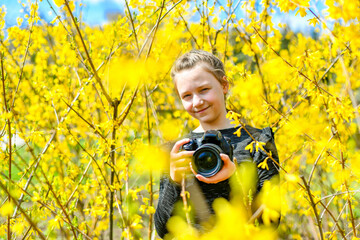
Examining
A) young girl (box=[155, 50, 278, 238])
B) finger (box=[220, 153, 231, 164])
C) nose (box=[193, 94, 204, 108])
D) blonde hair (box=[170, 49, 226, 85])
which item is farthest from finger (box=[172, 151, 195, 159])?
blonde hair (box=[170, 49, 226, 85])

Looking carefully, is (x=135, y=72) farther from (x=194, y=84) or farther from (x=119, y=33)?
(x=119, y=33)

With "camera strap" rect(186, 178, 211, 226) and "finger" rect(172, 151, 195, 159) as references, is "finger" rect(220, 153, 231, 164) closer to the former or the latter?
"finger" rect(172, 151, 195, 159)

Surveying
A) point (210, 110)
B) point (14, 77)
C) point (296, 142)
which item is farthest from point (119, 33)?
point (14, 77)

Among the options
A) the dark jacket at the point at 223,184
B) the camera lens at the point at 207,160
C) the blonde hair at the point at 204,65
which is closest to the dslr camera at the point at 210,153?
the camera lens at the point at 207,160

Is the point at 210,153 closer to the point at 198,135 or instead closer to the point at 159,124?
the point at 198,135

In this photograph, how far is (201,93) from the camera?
1.36 meters

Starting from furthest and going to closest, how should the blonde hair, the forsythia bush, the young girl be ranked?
the blonde hair < the young girl < the forsythia bush

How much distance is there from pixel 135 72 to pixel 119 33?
59 centimetres

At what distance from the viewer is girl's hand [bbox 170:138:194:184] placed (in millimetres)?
1160

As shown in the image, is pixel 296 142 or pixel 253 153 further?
pixel 296 142

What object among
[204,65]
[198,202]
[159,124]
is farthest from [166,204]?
[159,124]

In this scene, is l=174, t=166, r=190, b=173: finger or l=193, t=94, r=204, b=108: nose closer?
l=174, t=166, r=190, b=173: finger

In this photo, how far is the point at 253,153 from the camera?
1.35m

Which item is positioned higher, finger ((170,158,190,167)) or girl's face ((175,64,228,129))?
girl's face ((175,64,228,129))
